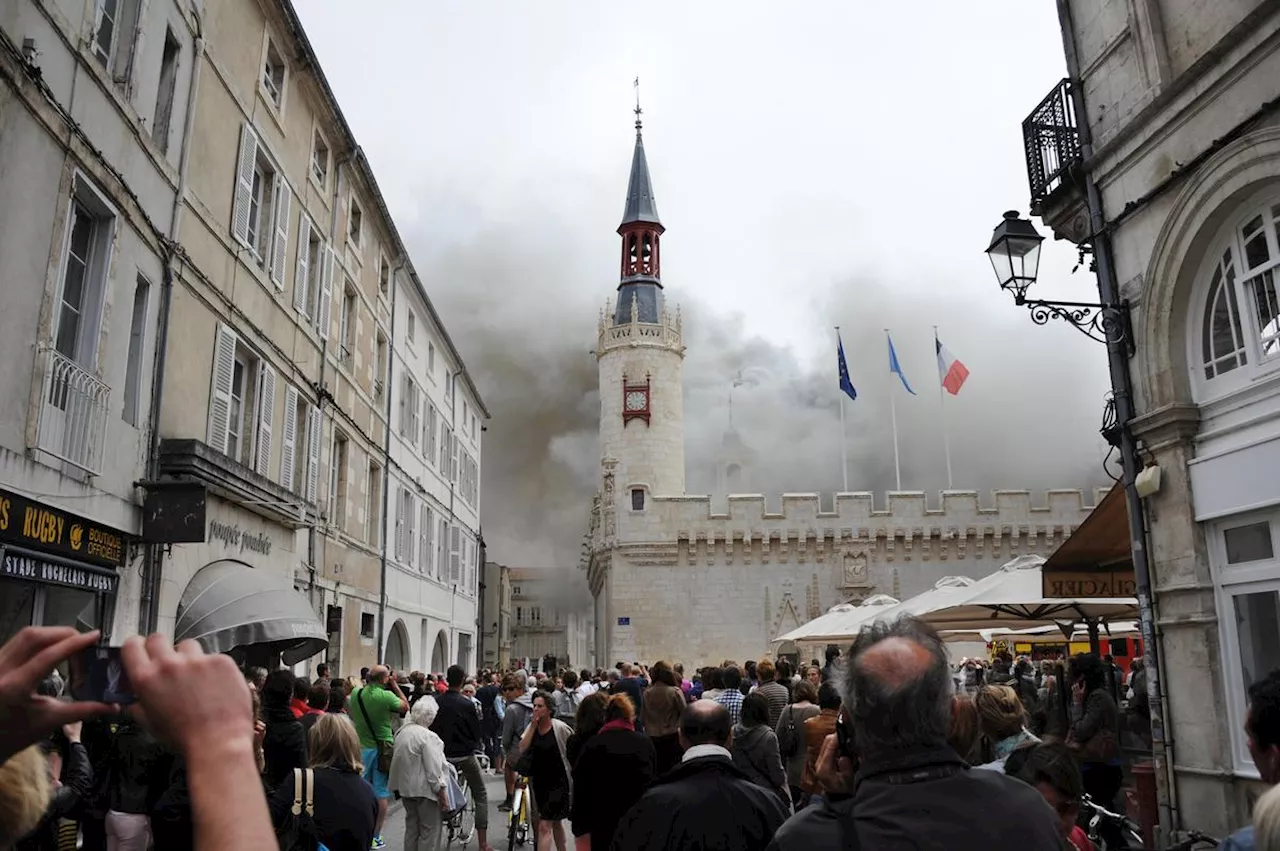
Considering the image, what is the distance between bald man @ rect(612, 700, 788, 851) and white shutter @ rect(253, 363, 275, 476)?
1013cm

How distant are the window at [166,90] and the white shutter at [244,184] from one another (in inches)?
73.1

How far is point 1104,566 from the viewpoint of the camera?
1037 centimetres

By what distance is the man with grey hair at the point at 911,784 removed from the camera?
2.08 m

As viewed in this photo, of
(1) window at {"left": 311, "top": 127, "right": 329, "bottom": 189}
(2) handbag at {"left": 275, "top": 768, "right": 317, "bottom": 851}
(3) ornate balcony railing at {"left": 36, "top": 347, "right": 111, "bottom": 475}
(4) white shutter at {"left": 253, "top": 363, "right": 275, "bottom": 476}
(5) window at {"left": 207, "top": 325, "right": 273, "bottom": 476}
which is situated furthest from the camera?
(1) window at {"left": 311, "top": 127, "right": 329, "bottom": 189}

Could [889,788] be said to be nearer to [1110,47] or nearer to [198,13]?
[1110,47]

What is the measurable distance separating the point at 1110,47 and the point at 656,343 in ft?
110

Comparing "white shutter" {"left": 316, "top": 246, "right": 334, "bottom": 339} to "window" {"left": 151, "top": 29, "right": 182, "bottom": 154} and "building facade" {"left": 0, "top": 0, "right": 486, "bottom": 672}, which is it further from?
"window" {"left": 151, "top": 29, "right": 182, "bottom": 154}

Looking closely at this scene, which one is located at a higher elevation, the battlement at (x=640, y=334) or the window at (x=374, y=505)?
the battlement at (x=640, y=334)

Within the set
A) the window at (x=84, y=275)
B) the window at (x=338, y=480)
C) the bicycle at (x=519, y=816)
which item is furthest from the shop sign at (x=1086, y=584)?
the window at (x=338, y=480)

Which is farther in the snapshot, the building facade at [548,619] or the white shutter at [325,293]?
the building facade at [548,619]

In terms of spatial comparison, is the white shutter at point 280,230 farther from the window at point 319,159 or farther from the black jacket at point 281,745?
the black jacket at point 281,745

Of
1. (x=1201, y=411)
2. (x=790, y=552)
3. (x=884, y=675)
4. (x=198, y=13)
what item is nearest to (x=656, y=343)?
(x=790, y=552)

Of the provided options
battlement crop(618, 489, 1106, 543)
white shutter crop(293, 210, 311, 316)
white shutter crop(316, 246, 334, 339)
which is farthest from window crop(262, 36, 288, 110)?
battlement crop(618, 489, 1106, 543)

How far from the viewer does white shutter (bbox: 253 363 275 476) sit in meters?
12.6
